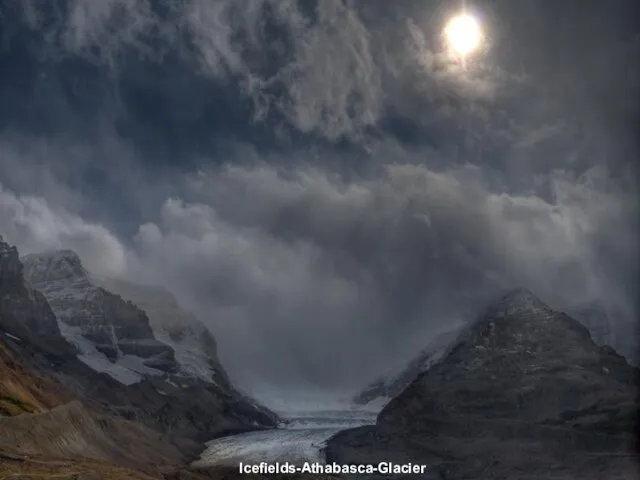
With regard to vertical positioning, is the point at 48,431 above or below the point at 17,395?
below

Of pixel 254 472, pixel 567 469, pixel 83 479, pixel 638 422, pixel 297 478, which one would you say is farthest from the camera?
pixel 567 469

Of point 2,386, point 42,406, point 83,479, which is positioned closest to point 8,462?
point 83,479

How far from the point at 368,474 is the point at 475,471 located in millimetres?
39481

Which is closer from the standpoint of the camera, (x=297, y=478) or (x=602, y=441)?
(x=297, y=478)

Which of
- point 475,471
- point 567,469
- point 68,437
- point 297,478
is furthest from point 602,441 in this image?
point 68,437

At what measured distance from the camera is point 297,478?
150 m

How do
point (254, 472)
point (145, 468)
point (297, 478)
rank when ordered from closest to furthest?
point (297, 478) < point (254, 472) < point (145, 468)

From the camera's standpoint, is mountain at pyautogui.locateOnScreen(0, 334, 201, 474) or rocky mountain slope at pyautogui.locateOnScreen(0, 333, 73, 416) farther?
rocky mountain slope at pyautogui.locateOnScreen(0, 333, 73, 416)

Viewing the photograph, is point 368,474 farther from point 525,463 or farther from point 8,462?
point 8,462

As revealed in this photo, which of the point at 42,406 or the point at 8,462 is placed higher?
the point at 42,406

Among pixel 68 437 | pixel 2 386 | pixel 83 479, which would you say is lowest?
pixel 83 479

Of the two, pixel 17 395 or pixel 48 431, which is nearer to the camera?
pixel 48 431

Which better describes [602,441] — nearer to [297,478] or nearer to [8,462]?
[297,478]

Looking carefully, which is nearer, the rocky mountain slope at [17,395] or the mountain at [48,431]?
the mountain at [48,431]
